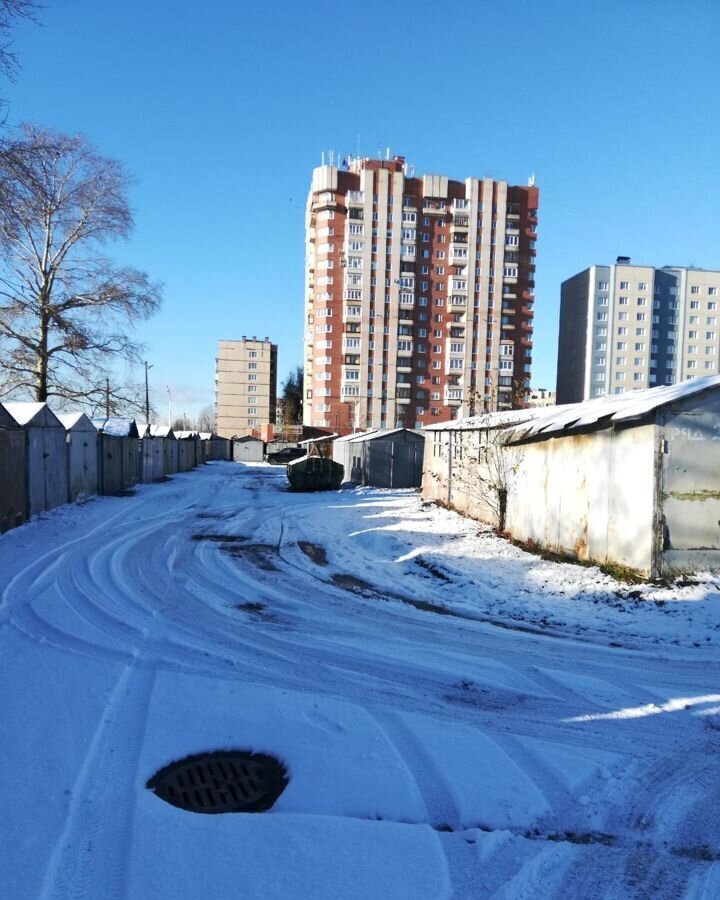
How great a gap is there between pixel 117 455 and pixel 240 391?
92659 millimetres

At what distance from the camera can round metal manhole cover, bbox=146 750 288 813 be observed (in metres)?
3.10

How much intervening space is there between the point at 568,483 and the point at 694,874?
7.96m

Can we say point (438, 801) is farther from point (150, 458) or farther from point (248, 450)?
point (248, 450)

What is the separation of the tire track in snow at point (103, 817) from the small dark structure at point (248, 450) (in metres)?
70.7

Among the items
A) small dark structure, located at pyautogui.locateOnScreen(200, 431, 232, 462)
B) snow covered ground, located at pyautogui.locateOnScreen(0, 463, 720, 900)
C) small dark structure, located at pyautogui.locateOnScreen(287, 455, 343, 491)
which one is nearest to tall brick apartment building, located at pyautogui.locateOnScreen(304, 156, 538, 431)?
small dark structure, located at pyautogui.locateOnScreen(200, 431, 232, 462)

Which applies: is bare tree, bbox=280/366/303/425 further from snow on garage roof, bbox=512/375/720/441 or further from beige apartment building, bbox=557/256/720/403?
snow on garage roof, bbox=512/375/720/441

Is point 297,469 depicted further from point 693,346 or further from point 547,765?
point 693,346

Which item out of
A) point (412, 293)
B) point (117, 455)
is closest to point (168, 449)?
point (117, 455)

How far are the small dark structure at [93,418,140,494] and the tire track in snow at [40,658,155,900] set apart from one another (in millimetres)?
18354

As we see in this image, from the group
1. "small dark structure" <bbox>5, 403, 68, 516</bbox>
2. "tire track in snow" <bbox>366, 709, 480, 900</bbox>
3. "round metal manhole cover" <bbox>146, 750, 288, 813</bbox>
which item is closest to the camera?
"tire track in snow" <bbox>366, 709, 480, 900</bbox>

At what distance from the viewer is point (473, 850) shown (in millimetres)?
2760

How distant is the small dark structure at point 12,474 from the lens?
12.0 m

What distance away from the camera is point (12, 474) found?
12.5 metres

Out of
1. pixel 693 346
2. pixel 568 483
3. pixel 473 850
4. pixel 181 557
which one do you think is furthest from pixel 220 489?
pixel 693 346
